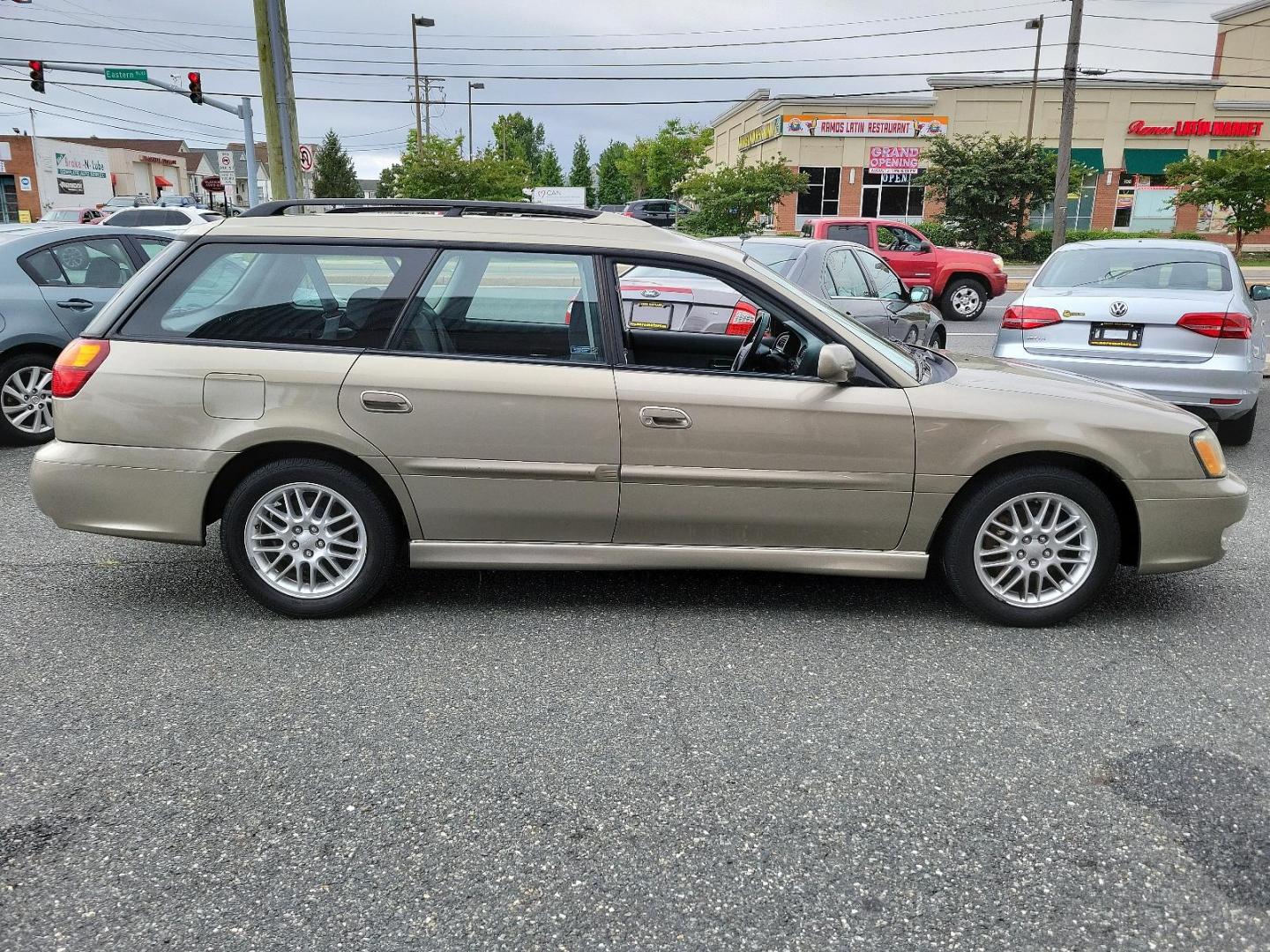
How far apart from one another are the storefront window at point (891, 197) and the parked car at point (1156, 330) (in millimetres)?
39813

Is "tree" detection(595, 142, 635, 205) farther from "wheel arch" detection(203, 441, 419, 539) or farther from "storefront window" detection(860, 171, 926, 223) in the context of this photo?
"wheel arch" detection(203, 441, 419, 539)

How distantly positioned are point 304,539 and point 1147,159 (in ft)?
163

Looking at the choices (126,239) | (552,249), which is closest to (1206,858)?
(552,249)

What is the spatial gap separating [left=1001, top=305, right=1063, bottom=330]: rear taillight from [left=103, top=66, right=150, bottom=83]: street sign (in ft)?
85.5

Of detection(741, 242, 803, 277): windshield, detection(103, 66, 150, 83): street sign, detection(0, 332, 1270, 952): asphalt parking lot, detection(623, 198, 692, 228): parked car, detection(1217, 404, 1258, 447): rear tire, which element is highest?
detection(103, 66, 150, 83): street sign

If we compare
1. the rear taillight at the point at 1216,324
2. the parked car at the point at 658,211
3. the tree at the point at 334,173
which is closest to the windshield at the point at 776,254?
the rear taillight at the point at 1216,324

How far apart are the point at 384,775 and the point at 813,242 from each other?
7026mm

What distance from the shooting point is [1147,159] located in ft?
147

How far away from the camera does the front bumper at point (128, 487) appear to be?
4121 mm

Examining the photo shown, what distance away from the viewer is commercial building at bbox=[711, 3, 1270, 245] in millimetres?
44250

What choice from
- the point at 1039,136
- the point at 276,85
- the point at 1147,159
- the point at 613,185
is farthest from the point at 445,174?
the point at 613,185

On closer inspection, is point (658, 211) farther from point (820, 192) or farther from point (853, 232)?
point (853, 232)

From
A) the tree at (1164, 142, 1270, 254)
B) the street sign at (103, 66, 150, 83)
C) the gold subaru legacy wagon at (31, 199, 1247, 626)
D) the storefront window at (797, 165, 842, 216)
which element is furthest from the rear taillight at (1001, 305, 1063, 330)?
the storefront window at (797, 165, 842, 216)

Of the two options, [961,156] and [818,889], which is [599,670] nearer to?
[818,889]
